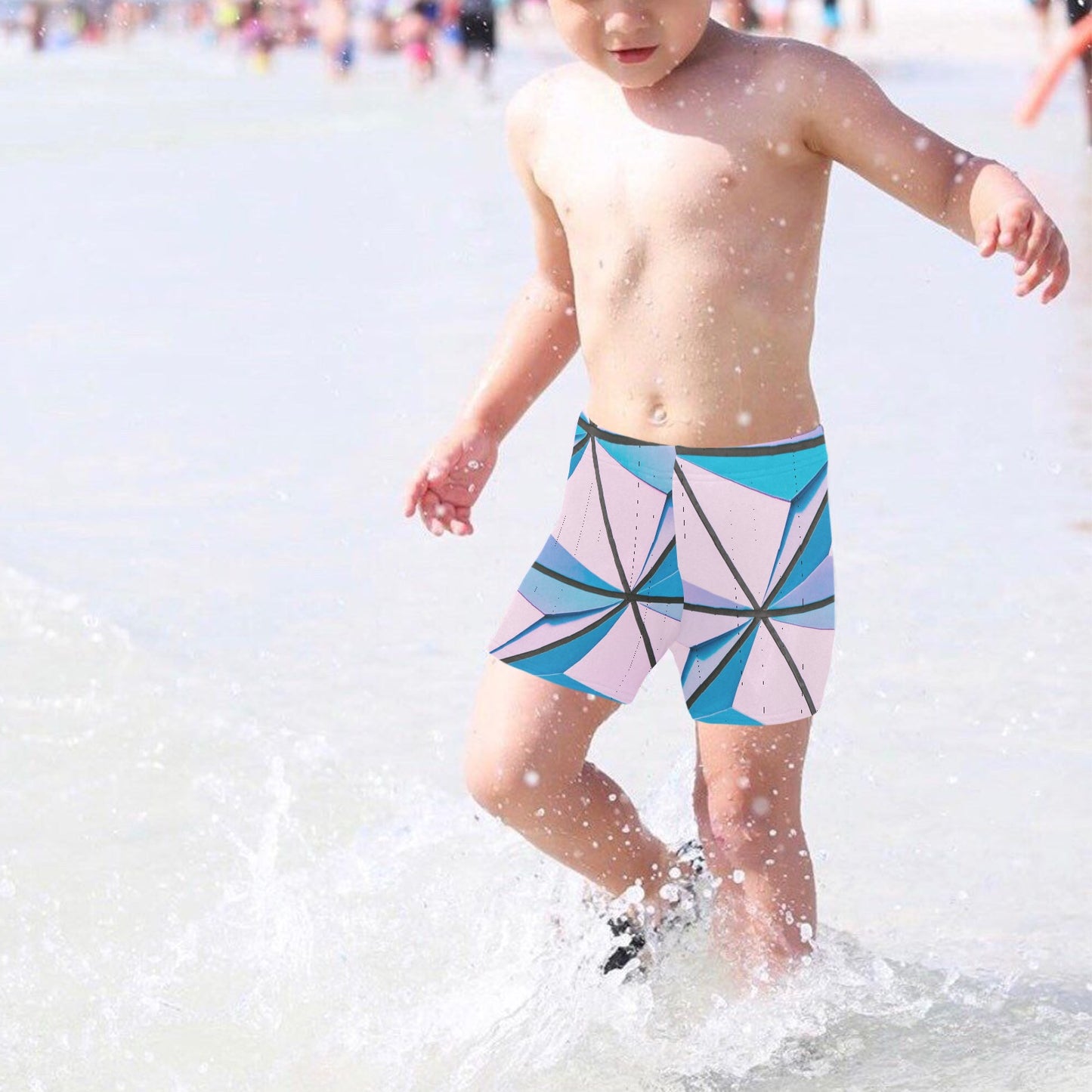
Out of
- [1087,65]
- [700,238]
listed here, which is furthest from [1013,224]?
[1087,65]

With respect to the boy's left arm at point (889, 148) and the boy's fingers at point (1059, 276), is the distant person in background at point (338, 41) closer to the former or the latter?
the boy's left arm at point (889, 148)

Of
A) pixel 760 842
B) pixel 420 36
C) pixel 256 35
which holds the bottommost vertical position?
pixel 256 35

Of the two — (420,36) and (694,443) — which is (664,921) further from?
(420,36)

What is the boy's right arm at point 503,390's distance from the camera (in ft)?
9.55

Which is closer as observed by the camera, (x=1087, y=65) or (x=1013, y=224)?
(x=1013, y=224)

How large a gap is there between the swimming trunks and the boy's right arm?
0.23 metres

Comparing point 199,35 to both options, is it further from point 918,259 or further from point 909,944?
point 909,944

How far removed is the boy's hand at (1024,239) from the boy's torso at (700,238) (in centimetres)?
31

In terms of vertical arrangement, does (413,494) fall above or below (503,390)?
below

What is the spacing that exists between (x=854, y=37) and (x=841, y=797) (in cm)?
2908

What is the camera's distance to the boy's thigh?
269 cm

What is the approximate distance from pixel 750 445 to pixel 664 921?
73 cm

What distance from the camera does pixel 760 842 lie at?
2768 mm

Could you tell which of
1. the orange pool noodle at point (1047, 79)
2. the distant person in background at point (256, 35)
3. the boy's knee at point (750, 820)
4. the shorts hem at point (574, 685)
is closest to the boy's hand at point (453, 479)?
the shorts hem at point (574, 685)
